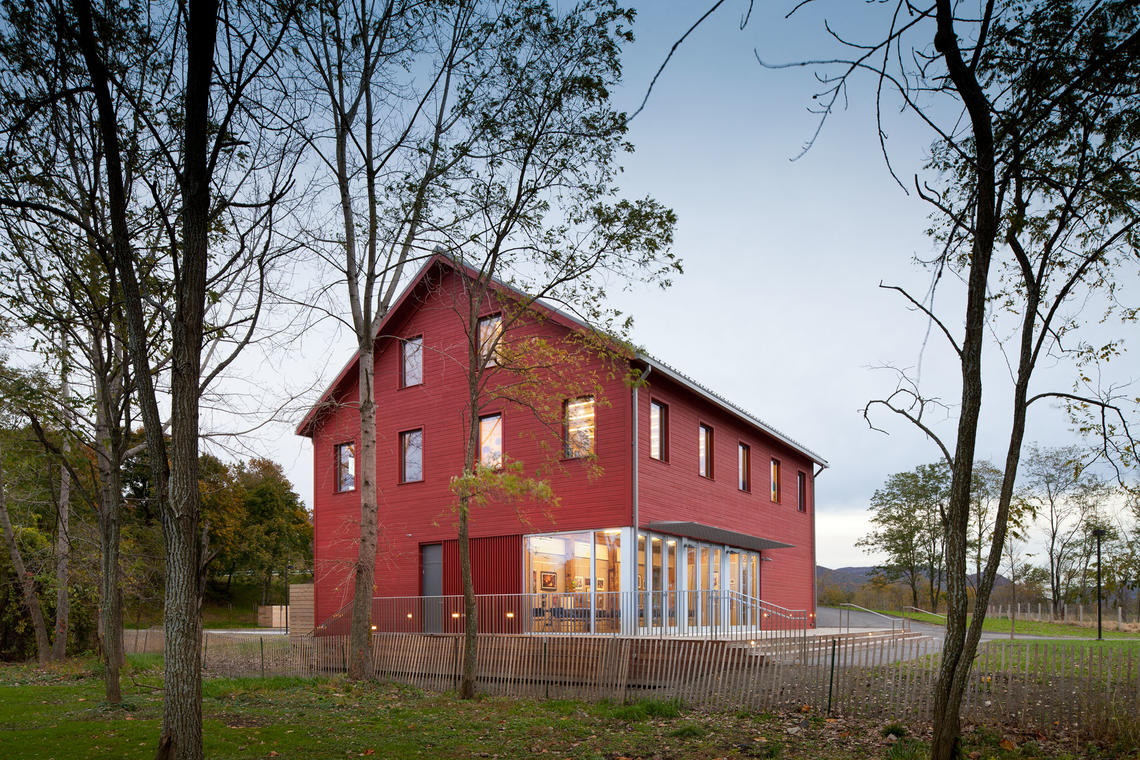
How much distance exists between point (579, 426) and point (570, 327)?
2.43 m

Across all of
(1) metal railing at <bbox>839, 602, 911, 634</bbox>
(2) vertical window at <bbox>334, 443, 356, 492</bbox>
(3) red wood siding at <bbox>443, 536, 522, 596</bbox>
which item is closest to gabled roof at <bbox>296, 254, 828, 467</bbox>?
(2) vertical window at <bbox>334, 443, 356, 492</bbox>

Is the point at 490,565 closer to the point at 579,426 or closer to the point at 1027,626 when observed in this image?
Answer: the point at 579,426

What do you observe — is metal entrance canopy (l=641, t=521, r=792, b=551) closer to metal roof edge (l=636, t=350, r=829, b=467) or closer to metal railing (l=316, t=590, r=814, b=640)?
metal railing (l=316, t=590, r=814, b=640)

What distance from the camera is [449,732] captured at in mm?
10500

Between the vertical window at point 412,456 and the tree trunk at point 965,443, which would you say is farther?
the vertical window at point 412,456

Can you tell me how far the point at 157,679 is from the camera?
59.5 ft

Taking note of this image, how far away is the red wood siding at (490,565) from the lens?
20.6m

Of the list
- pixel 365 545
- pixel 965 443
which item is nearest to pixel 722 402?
pixel 365 545

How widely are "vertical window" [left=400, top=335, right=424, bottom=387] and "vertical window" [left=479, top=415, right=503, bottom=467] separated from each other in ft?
8.81

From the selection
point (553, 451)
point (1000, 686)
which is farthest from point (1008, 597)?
point (1000, 686)

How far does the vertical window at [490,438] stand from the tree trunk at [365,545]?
16.0 feet

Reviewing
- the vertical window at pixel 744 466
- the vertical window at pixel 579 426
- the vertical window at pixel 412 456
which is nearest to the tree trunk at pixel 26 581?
the vertical window at pixel 412 456

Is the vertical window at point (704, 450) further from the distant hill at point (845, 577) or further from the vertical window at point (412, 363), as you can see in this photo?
the distant hill at point (845, 577)

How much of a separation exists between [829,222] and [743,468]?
11.5 metres
